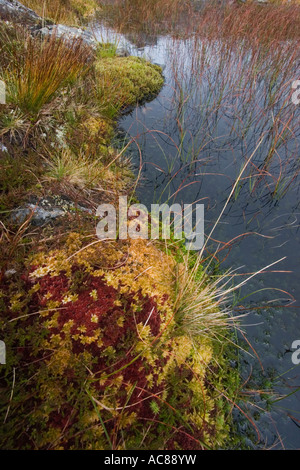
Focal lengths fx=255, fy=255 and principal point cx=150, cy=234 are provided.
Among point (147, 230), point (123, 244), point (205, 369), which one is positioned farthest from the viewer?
point (147, 230)

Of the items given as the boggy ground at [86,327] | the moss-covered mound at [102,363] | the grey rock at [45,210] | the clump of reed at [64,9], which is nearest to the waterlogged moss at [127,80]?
the clump of reed at [64,9]

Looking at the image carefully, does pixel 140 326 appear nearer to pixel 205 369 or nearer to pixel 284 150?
pixel 205 369

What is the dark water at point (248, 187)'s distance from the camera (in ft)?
7.73

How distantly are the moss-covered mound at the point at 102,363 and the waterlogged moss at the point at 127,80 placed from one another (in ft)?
13.3

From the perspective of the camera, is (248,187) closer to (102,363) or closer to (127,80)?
(102,363)

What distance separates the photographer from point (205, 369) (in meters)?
2.20

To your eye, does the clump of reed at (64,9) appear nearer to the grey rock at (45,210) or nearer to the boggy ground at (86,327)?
the boggy ground at (86,327)

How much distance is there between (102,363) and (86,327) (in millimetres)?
278

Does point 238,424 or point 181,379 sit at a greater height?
point 181,379

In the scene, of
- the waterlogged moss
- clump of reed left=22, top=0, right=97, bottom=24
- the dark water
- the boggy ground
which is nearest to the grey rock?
the boggy ground

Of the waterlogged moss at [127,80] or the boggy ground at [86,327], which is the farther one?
the waterlogged moss at [127,80]

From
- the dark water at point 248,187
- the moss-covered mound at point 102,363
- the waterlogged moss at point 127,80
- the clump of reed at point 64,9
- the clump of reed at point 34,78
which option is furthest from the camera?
the clump of reed at point 64,9
